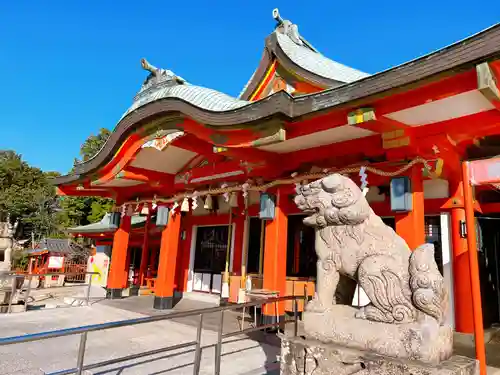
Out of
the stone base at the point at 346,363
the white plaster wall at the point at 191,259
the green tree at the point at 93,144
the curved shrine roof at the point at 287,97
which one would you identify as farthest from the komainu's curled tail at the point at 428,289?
the green tree at the point at 93,144

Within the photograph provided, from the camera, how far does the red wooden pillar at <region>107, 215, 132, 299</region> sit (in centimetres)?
966

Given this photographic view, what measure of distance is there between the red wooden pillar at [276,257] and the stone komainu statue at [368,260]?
2823 millimetres

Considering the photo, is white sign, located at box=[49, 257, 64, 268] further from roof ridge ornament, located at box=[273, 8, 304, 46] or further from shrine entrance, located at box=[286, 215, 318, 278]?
roof ridge ornament, located at box=[273, 8, 304, 46]

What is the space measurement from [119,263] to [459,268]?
27.4 feet

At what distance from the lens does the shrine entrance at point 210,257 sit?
389 inches

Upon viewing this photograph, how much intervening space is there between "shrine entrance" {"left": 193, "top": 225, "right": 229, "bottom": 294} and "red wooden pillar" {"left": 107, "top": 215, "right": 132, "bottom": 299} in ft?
6.84

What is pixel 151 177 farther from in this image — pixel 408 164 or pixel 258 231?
pixel 408 164

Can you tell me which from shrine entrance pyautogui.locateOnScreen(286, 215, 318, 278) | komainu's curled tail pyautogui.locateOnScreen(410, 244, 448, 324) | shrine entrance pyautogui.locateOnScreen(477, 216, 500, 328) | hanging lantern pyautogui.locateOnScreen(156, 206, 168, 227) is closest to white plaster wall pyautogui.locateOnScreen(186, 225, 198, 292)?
hanging lantern pyautogui.locateOnScreen(156, 206, 168, 227)

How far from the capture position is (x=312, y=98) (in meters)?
4.43

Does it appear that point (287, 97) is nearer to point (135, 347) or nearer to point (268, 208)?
point (268, 208)

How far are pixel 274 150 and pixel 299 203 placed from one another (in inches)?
114

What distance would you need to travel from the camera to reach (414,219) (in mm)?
4715

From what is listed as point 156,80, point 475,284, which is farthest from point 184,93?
point 475,284

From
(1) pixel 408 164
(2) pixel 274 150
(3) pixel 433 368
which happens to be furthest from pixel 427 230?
(3) pixel 433 368
